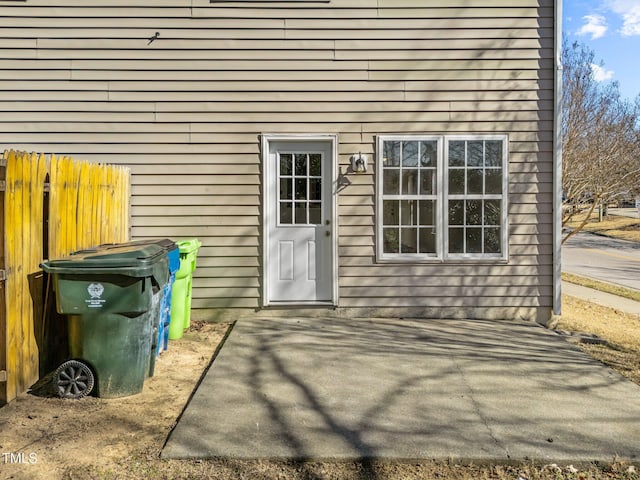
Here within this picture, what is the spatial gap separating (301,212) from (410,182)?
1.43 meters

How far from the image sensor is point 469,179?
20.6 ft

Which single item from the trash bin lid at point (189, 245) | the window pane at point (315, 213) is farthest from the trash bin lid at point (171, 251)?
the window pane at point (315, 213)

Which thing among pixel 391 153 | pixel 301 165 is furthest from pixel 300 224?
pixel 391 153

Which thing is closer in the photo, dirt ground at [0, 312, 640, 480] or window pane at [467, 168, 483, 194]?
dirt ground at [0, 312, 640, 480]

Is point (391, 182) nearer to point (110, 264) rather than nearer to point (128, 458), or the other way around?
point (110, 264)

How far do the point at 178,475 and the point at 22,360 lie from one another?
186cm

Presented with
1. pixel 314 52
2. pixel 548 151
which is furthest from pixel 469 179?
pixel 314 52

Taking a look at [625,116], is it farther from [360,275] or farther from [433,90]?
[360,275]

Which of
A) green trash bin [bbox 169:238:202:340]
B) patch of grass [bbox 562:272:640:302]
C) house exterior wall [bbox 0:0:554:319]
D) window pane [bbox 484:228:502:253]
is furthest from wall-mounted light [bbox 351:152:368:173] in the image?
patch of grass [bbox 562:272:640:302]

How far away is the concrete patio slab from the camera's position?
9.67 feet

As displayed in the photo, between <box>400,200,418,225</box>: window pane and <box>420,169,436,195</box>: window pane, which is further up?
<box>420,169,436,195</box>: window pane

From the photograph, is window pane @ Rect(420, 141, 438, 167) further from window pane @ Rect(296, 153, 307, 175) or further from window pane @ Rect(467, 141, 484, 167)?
window pane @ Rect(296, 153, 307, 175)

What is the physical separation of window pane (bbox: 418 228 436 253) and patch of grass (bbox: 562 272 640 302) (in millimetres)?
5437

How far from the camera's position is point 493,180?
6262mm
